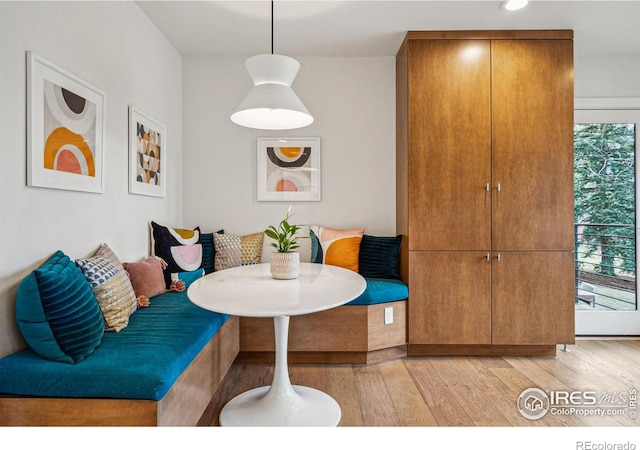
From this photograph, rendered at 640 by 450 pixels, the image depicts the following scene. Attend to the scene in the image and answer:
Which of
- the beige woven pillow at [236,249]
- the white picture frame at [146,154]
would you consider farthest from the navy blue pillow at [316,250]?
the white picture frame at [146,154]

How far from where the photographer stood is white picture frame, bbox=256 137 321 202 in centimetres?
334

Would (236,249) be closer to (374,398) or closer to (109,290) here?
(109,290)

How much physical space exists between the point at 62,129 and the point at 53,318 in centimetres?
90

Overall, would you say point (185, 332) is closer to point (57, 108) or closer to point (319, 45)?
point (57, 108)

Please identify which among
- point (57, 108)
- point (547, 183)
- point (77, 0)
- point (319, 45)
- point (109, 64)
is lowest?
point (547, 183)

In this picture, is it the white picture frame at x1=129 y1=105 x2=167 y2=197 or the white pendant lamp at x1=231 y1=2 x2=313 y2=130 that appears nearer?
the white pendant lamp at x1=231 y1=2 x2=313 y2=130

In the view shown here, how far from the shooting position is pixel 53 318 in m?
1.43

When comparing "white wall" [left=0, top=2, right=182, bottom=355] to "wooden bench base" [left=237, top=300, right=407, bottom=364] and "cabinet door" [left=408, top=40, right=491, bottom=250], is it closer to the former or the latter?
"wooden bench base" [left=237, top=300, right=407, bottom=364]

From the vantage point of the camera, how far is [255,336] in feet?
9.00

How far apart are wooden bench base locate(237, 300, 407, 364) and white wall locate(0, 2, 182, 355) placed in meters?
1.01

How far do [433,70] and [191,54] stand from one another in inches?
80.9

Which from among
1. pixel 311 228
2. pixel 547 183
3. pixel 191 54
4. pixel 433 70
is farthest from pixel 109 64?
pixel 547 183
